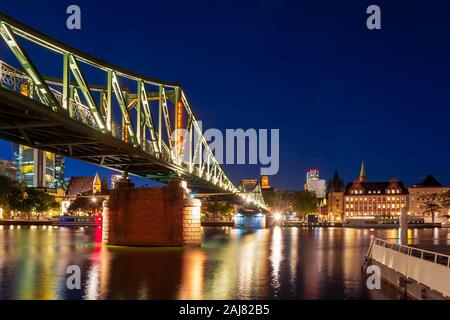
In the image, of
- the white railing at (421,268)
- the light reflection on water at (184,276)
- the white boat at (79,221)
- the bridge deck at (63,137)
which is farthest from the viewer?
the white boat at (79,221)

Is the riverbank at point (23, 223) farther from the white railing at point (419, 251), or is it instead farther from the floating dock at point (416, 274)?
the floating dock at point (416, 274)

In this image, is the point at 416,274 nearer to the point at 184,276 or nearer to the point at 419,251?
the point at 419,251

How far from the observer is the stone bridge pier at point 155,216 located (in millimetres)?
56062

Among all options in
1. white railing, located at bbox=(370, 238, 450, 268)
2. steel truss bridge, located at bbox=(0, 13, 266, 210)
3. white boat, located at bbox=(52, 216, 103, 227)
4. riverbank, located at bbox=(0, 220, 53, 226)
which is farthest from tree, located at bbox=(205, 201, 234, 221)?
white railing, located at bbox=(370, 238, 450, 268)

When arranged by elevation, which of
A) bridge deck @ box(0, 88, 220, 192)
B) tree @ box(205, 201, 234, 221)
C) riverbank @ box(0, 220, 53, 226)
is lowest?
riverbank @ box(0, 220, 53, 226)

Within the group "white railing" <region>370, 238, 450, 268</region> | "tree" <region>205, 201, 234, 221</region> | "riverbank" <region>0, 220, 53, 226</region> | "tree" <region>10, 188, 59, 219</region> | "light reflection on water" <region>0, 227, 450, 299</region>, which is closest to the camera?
"white railing" <region>370, 238, 450, 268</region>

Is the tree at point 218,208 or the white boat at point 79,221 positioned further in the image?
the tree at point 218,208

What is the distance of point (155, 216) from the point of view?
5634 centimetres

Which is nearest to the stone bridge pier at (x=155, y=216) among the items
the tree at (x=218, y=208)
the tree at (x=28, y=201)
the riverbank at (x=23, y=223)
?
the riverbank at (x=23, y=223)

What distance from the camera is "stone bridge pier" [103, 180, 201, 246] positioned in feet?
184

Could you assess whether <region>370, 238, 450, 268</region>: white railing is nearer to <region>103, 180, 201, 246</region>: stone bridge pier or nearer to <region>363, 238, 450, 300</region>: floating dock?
<region>363, 238, 450, 300</region>: floating dock
